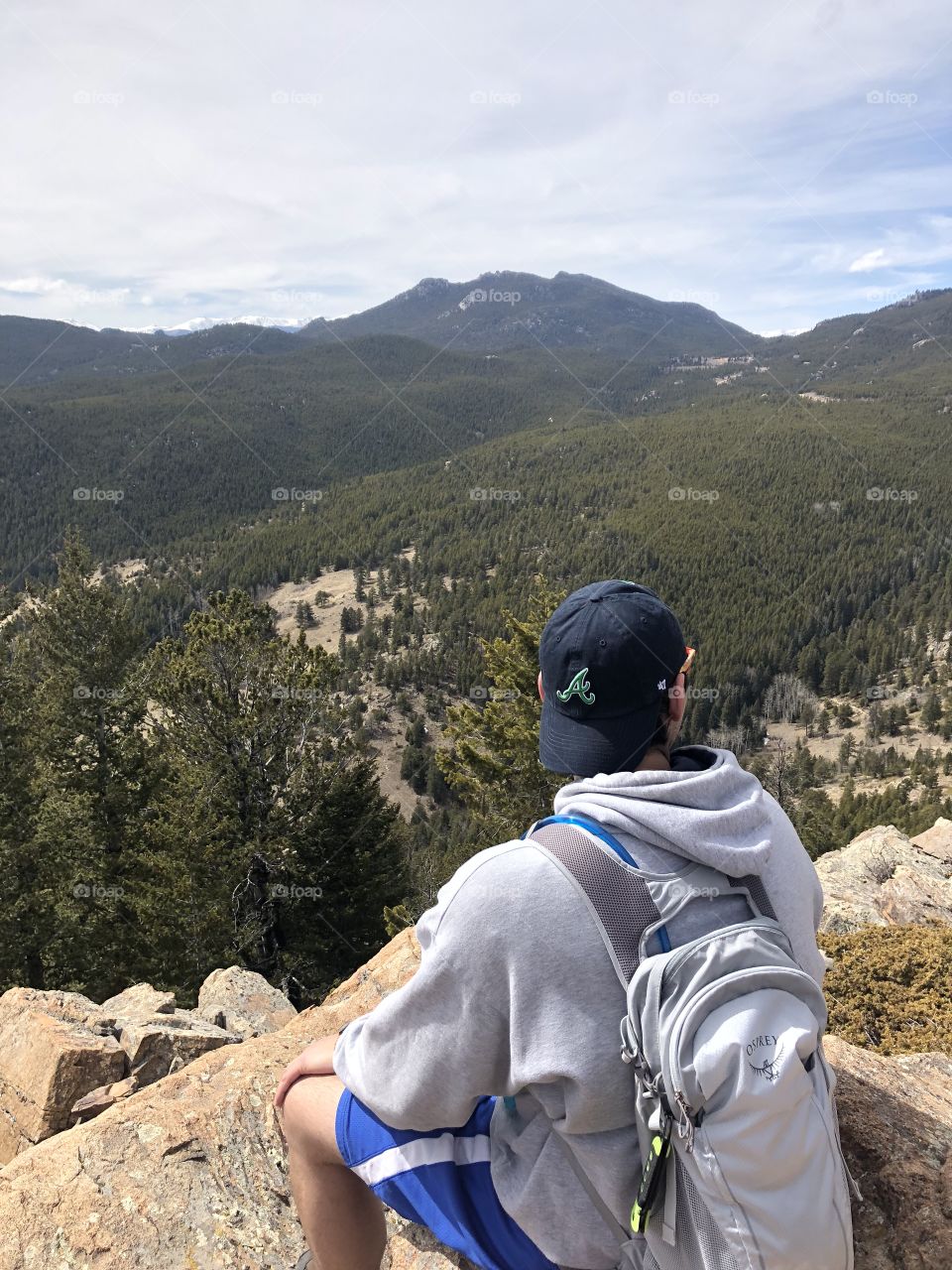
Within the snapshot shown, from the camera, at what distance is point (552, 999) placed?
6.44ft

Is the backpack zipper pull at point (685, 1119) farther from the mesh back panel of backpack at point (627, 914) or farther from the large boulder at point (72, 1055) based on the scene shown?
the large boulder at point (72, 1055)

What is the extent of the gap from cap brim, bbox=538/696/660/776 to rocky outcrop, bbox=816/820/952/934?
686 centimetres

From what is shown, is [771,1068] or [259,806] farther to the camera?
[259,806]

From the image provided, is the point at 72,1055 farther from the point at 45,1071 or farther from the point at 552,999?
the point at 552,999

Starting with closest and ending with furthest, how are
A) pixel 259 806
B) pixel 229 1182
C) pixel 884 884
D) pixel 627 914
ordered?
pixel 627 914 < pixel 229 1182 < pixel 884 884 < pixel 259 806

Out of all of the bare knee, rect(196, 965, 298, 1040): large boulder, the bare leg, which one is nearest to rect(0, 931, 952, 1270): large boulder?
the bare leg

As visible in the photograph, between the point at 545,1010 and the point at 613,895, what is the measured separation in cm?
36

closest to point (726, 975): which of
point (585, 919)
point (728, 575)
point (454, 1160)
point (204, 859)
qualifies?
point (585, 919)

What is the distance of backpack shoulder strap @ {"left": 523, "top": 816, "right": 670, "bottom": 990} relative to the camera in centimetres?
193

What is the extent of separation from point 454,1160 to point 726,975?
4.12ft

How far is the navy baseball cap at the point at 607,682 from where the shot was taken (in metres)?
2.32

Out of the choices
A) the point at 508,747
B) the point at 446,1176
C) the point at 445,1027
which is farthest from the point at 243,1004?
the point at 508,747

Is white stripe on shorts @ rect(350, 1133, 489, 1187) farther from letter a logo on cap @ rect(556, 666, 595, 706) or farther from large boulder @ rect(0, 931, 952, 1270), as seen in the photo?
letter a logo on cap @ rect(556, 666, 595, 706)

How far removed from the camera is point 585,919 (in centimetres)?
193
